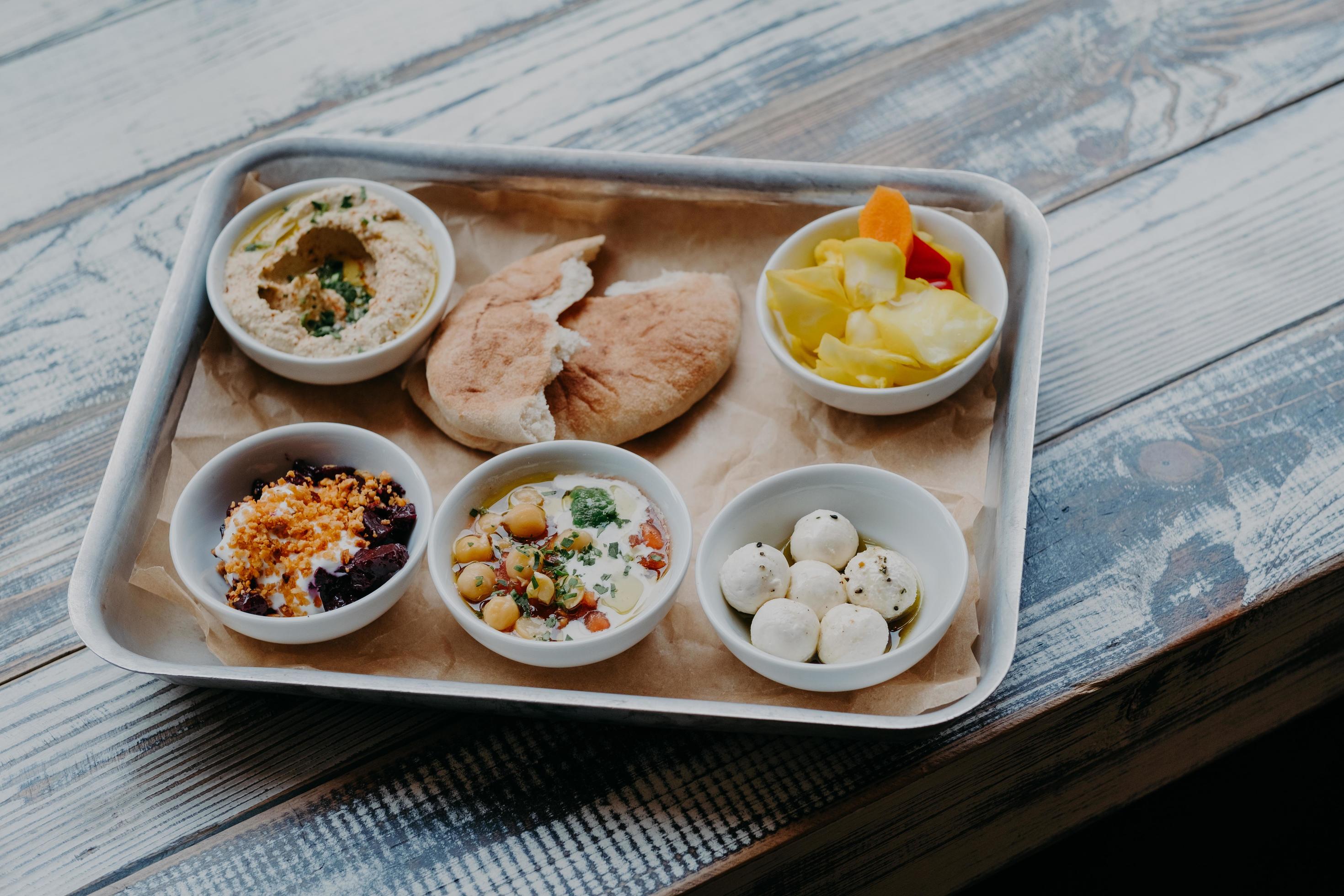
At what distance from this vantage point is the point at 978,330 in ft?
7.16

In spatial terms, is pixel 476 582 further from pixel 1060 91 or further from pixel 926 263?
pixel 1060 91

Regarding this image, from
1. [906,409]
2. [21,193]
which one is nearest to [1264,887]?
[906,409]

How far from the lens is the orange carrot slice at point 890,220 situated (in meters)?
2.30

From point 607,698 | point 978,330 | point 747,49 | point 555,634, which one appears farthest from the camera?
point 747,49

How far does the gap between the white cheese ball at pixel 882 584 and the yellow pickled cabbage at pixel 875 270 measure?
59 cm

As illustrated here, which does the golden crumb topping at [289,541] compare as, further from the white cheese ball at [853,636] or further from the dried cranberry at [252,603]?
the white cheese ball at [853,636]

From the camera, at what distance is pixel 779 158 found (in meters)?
2.83

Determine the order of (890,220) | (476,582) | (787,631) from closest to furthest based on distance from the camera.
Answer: (787,631)
(476,582)
(890,220)

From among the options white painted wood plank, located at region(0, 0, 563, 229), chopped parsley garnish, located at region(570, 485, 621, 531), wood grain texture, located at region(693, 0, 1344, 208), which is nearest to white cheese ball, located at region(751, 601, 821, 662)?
chopped parsley garnish, located at region(570, 485, 621, 531)

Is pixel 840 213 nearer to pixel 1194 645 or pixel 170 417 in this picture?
pixel 1194 645

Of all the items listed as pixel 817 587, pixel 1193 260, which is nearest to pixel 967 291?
pixel 1193 260

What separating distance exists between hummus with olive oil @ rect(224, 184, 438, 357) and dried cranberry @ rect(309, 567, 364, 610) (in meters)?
0.56

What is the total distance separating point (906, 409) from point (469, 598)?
990mm

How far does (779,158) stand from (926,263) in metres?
0.70
